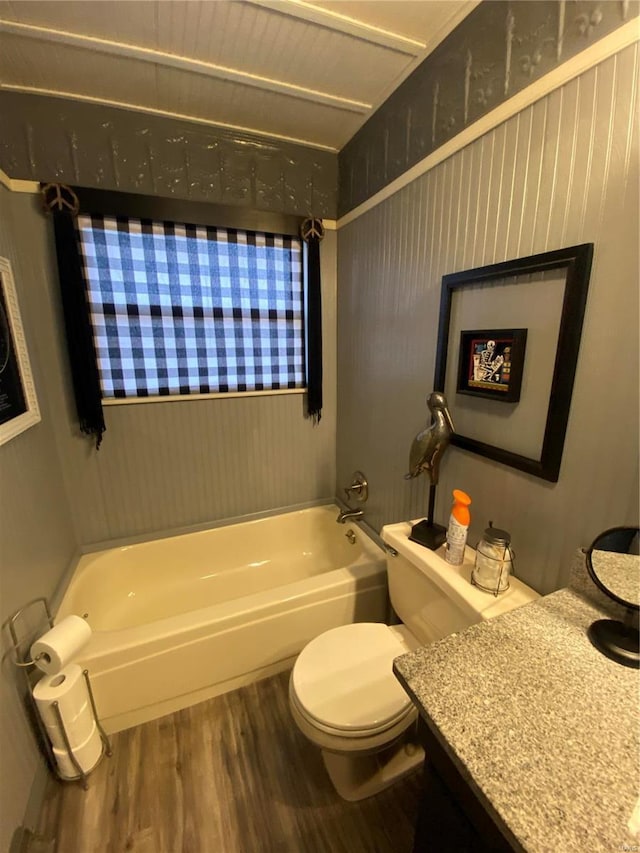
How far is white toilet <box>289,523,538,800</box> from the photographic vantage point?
101 centimetres

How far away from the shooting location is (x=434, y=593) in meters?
1.17

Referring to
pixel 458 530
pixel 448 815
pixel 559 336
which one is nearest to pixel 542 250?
pixel 559 336

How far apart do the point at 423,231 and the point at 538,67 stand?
1.66 feet

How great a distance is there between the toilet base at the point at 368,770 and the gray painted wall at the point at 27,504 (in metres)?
0.95

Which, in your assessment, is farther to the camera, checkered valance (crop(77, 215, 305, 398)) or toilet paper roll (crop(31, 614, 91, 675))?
checkered valance (crop(77, 215, 305, 398))

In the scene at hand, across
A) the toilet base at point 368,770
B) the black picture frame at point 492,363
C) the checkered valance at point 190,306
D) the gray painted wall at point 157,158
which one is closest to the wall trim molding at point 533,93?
the black picture frame at point 492,363

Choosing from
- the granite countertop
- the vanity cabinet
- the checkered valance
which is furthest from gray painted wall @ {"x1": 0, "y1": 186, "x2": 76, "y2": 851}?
the granite countertop

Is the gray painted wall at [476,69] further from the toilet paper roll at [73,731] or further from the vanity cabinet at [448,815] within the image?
the toilet paper roll at [73,731]

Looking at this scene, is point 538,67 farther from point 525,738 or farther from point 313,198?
point 525,738

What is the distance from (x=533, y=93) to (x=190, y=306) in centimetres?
157

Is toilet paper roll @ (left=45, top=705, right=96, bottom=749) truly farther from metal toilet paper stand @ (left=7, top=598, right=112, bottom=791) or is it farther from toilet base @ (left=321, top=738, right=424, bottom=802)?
toilet base @ (left=321, top=738, right=424, bottom=802)

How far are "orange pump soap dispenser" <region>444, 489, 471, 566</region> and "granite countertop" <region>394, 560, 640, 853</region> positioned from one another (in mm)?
296

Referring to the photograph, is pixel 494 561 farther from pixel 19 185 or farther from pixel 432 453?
pixel 19 185

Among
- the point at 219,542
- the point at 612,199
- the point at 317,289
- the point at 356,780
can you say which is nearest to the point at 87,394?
the point at 219,542
